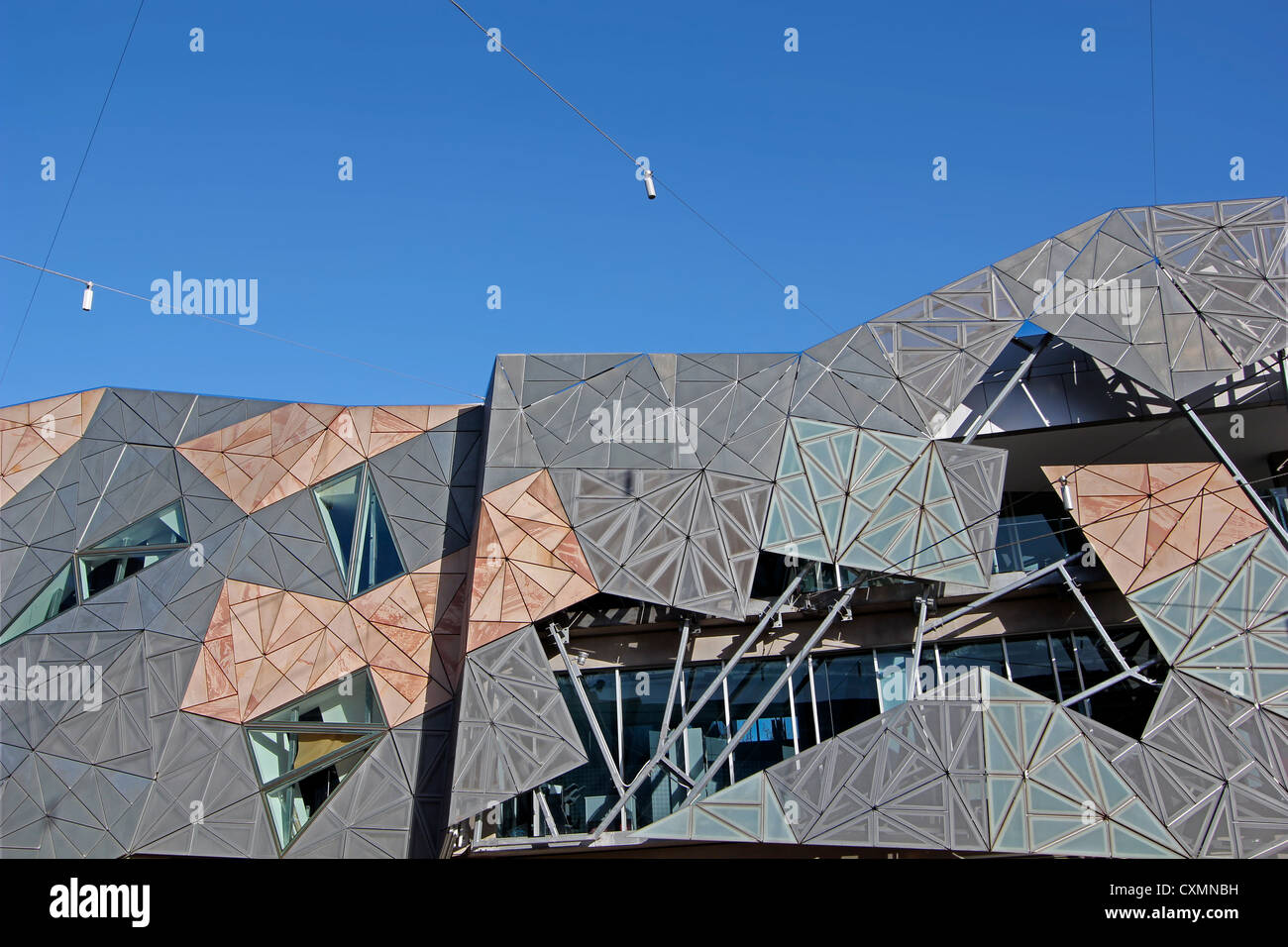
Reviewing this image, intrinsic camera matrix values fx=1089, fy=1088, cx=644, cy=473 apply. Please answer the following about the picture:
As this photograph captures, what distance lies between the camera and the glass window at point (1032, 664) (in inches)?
760

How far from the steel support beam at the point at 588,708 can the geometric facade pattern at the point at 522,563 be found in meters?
0.66

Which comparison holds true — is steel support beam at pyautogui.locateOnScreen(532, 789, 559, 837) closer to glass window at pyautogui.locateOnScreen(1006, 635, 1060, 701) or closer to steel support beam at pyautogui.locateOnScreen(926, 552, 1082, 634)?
steel support beam at pyautogui.locateOnScreen(926, 552, 1082, 634)

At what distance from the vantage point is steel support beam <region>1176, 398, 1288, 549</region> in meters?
17.9

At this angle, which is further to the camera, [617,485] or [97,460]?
[97,460]

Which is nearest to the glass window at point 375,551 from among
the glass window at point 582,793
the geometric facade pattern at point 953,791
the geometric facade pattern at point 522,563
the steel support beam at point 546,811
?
the geometric facade pattern at point 522,563

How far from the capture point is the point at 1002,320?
19.8 m

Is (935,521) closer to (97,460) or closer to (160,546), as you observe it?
(160,546)

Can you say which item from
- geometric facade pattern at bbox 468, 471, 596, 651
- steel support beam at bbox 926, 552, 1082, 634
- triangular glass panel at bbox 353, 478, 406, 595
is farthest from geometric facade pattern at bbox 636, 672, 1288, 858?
triangular glass panel at bbox 353, 478, 406, 595

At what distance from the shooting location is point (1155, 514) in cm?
1852

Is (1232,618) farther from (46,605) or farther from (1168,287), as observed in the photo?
(46,605)

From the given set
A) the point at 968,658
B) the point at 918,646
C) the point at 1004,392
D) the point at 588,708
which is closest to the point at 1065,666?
the point at 968,658

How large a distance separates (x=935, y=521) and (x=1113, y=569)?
3003 millimetres

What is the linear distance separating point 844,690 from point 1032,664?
337cm
